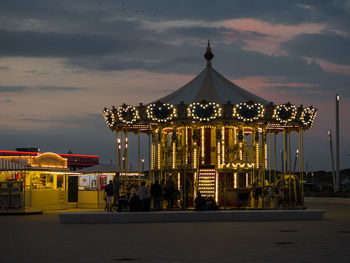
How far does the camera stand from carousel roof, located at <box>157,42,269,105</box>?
2925 centimetres

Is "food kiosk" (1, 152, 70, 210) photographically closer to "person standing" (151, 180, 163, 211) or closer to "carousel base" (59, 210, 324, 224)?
"person standing" (151, 180, 163, 211)

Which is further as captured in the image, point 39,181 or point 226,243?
point 39,181

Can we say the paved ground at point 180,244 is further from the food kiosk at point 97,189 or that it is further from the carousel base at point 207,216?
the food kiosk at point 97,189

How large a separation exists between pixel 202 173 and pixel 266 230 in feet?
39.6

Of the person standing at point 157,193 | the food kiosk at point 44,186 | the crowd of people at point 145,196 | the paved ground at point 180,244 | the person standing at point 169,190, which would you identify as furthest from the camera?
the food kiosk at point 44,186

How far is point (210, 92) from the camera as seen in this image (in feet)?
97.7

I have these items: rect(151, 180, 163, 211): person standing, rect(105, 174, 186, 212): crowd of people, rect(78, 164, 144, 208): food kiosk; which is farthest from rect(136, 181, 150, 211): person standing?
rect(78, 164, 144, 208): food kiosk

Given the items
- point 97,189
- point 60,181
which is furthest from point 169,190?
point 60,181

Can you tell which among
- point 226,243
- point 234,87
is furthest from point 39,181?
point 226,243

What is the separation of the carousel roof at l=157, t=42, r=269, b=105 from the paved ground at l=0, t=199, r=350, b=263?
10818 millimetres

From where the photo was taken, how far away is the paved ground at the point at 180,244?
38.0 feet

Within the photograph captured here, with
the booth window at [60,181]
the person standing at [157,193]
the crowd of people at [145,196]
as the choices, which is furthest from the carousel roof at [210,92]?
the booth window at [60,181]

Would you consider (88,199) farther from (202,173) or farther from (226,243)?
(226,243)

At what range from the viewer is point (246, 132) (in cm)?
3412
